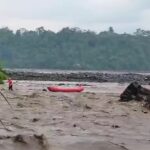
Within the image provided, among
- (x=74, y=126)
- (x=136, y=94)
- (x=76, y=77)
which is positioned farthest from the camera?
(x=76, y=77)

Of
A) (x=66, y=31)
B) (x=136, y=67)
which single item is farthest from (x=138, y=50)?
(x=66, y=31)

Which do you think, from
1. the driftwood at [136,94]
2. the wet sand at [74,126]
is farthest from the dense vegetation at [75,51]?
the wet sand at [74,126]

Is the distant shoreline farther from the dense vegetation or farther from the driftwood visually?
the dense vegetation

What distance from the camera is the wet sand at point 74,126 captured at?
6.07m

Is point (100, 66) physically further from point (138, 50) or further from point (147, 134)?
point (147, 134)

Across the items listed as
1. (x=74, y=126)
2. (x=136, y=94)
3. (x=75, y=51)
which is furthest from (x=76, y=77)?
(x=75, y=51)

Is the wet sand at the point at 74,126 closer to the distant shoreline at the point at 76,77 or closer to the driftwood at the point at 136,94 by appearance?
the driftwood at the point at 136,94

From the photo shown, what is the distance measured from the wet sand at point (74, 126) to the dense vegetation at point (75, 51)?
12207 centimetres

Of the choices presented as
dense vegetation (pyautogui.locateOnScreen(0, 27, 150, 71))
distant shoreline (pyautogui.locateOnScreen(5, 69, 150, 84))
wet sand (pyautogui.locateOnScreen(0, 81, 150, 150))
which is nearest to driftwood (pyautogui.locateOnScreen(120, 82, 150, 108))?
wet sand (pyautogui.locateOnScreen(0, 81, 150, 150))

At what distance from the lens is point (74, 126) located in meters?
8.52

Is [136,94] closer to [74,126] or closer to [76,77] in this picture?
[74,126]

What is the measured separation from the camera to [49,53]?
133625mm

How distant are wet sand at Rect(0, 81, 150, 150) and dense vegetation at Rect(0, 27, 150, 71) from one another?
122m

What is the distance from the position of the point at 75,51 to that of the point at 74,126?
423 ft
